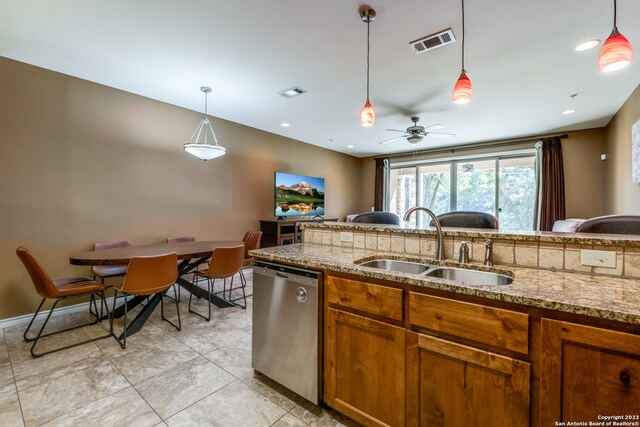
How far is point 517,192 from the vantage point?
5797 mm

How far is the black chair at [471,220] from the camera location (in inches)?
108

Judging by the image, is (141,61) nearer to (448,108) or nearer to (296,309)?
(296,309)

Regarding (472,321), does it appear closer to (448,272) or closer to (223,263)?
(448,272)

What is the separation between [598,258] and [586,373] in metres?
0.63

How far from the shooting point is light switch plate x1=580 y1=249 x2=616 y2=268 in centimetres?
124

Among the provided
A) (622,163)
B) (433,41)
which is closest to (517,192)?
(622,163)

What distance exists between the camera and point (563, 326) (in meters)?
0.92

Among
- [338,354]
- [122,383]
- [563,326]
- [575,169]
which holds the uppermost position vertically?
[575,169]

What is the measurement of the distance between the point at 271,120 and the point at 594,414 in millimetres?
4592

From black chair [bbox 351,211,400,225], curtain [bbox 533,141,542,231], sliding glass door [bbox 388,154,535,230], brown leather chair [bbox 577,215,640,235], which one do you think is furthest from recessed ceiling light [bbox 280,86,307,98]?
curtain [bbox 533,141,542,231]

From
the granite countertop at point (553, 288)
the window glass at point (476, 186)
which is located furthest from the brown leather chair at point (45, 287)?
the window glass at point (476, 186)

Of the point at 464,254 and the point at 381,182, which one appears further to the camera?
the point at 381,182

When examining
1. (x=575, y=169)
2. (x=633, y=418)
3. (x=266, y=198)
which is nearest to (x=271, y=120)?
(x=266, y=198)

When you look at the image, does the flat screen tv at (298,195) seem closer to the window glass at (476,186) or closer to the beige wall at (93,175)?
the beige wall at (93,175)
